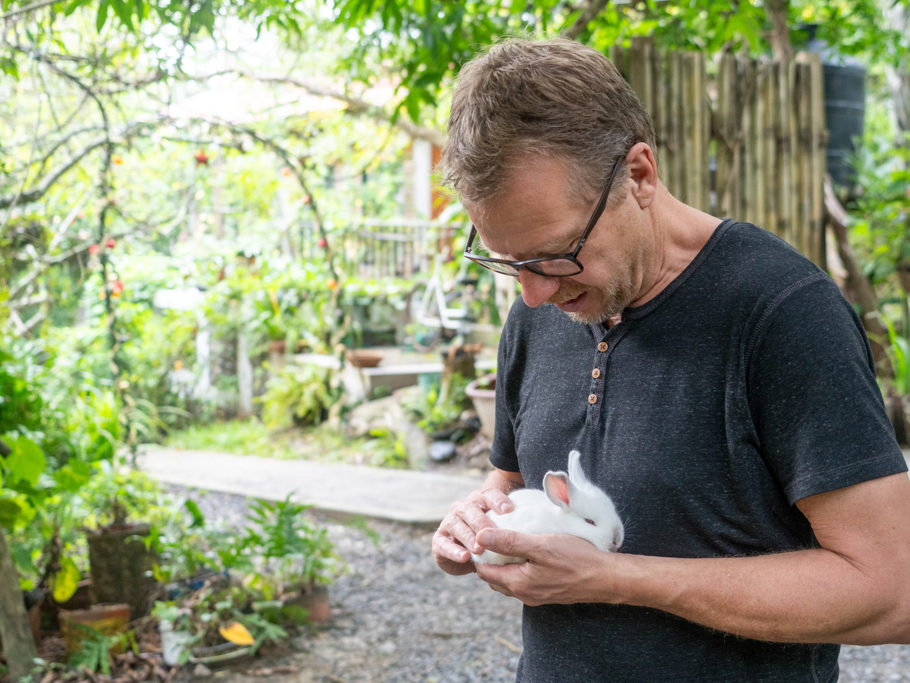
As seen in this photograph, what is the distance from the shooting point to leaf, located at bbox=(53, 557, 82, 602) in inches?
159

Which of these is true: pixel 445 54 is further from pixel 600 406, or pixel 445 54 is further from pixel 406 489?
pixel 406 489

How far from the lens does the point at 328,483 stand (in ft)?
23.3

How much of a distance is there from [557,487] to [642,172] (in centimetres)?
54

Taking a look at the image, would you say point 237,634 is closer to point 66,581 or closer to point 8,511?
point 66,581

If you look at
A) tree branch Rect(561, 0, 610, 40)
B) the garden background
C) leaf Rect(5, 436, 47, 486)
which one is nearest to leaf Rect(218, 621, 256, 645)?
the garden background

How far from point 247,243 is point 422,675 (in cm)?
821

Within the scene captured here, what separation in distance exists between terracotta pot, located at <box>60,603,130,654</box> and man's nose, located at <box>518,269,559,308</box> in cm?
337

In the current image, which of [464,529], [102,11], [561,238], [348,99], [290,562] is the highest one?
[348,99]

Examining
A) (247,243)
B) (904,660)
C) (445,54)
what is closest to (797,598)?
(445,54)

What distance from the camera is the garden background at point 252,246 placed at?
12.7 ft

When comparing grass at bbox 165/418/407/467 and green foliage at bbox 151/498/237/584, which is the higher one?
green foliage at bbox 151/498/237/584

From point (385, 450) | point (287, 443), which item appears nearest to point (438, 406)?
point (385, 450)

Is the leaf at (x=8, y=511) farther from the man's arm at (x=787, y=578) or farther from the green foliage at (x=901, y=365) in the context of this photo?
the green foliage at (x=901, y=365)

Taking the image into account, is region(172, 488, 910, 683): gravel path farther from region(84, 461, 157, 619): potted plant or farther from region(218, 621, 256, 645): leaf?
region(84, 461, 157, 619): potted plant
